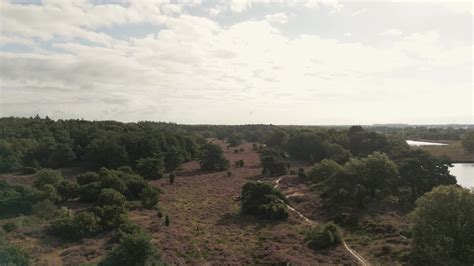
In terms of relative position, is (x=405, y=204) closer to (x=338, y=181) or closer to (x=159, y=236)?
(x=338, y=181)

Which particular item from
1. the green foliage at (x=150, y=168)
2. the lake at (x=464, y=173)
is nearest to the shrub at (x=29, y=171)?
the green foliage at (x=150, y=168)

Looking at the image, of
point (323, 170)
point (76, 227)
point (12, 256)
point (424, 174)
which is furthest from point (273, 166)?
point (12, 256)

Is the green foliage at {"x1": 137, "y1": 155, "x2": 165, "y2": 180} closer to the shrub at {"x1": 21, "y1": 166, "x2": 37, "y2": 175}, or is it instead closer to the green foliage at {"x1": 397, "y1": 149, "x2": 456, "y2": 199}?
the shrub at {"x1": 21, "y1": 166, "x2": 37, "y2": 175}

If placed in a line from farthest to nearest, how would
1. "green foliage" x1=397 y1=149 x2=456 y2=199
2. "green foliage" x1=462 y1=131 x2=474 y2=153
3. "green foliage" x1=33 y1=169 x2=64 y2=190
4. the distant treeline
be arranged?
1. "green foliage" x1=462 y1=131 x2=474 y2=153
2. the distant treeline
3. "green foliage" x1=33 y1=169 x2=64 y2=190
4. "green foliage" x1=397 y1=149 x2=456 y2=199

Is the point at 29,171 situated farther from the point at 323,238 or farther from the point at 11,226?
the point at 323,238

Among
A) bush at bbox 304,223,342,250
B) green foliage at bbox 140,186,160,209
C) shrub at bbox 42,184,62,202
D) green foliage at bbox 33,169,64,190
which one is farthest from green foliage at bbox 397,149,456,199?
green foliage at bbox 33,169,64,190

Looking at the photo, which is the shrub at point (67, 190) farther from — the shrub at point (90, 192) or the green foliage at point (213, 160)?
the green foliage at point (213, 160)
